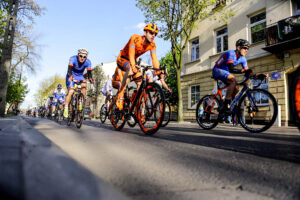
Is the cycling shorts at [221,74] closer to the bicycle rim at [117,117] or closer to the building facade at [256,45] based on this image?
the bicycle rim at [117,117]

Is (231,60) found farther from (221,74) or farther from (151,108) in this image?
(151,108)

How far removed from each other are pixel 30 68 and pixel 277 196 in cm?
2799

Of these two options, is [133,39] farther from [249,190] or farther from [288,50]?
[288,50]

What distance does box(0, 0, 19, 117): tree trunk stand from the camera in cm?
1350

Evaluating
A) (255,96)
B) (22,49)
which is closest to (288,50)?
(255,96)

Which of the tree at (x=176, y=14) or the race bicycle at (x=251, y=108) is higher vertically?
the tree at (x=176, y=14)

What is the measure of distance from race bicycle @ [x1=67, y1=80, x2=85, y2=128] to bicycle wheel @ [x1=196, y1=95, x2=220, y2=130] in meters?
2.94

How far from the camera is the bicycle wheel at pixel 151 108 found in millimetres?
3578

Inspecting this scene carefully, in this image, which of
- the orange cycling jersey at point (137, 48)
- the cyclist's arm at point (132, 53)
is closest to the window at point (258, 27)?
the orange cycling jersey at point (137, 48)

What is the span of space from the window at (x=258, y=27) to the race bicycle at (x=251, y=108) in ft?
33.1

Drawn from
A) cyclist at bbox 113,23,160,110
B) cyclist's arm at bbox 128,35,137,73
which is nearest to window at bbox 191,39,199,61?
cyclist at bbox 113,23,160,110

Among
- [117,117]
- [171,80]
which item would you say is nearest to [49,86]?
[171,80]

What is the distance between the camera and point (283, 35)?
11344mm

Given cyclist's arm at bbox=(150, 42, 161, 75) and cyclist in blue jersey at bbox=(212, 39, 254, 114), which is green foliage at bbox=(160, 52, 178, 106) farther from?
cyclist's arm at bbox=(150, 42, 161, 75)
